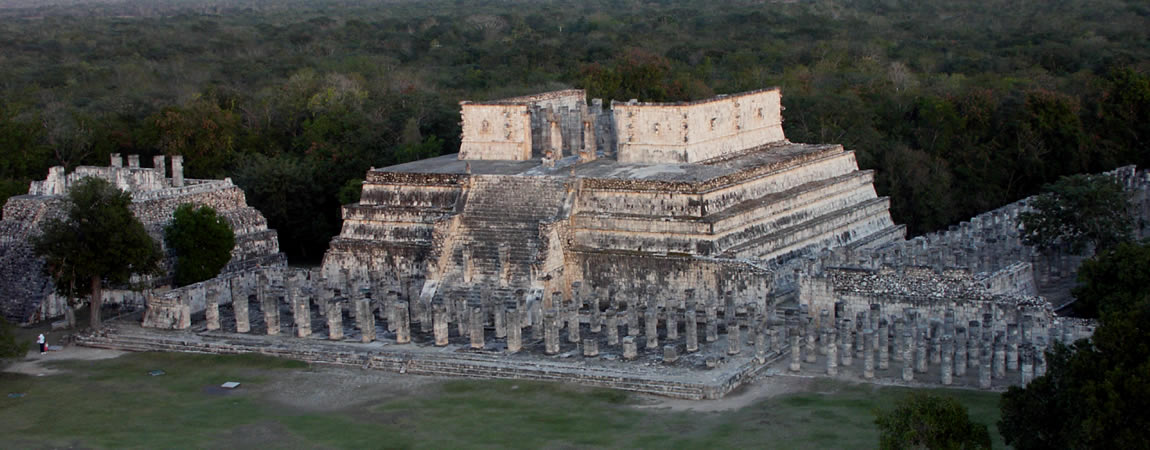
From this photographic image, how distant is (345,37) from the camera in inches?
3735

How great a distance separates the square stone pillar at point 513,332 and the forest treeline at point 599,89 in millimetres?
13695

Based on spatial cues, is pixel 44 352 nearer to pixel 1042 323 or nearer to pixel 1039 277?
pixel 1042 323

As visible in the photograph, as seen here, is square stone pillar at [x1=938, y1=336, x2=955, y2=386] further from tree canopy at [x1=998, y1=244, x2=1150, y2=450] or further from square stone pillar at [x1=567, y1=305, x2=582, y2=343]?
square stone pillar at [x1=567, y1=305, x2=582, y2=343]

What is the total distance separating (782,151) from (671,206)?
616 cm

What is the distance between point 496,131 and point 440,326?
848cm

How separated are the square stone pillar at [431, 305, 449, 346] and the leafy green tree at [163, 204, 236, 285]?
8.08m

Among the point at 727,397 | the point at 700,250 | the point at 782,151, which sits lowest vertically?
the point at 727,397

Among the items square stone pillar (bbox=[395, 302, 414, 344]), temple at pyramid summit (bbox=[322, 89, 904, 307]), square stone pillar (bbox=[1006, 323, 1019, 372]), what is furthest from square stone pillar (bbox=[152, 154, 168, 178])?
square stone pillar (bbox=[1006, 323, 1019, 372])

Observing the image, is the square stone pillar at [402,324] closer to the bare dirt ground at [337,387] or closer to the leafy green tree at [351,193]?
the bare dirt ground at [337,387]

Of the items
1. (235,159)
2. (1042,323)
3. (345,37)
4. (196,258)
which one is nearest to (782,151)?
(1042,323)

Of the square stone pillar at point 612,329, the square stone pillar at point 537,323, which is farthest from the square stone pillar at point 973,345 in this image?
the square stone pillar at point 537,323

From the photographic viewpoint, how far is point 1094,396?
17906mm

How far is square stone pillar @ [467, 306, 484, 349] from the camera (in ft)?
91.6

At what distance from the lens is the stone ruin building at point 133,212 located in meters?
32.9
